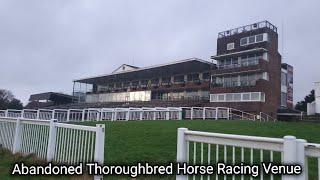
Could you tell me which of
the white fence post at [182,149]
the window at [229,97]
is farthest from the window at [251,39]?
the white fence post at [182,149]

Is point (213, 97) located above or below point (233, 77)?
below

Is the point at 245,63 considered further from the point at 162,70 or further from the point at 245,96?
the point at 162,70

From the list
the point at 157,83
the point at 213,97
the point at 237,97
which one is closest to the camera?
the point at 237,97

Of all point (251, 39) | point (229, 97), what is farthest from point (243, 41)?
point (229, 97)

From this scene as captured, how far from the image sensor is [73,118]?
86.8 feet

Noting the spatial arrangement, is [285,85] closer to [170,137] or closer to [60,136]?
[170,137]

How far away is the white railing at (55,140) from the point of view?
23.9ft

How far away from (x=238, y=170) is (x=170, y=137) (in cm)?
715

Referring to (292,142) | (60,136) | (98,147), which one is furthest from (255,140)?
(60,136)

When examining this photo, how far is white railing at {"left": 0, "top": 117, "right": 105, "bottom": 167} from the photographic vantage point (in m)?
7.30

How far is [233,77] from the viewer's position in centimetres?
4819

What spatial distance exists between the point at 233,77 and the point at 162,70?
1118 centimetres

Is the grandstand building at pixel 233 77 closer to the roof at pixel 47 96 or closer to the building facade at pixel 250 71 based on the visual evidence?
the building facade at pixel 250 71

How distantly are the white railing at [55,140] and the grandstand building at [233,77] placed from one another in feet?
115
